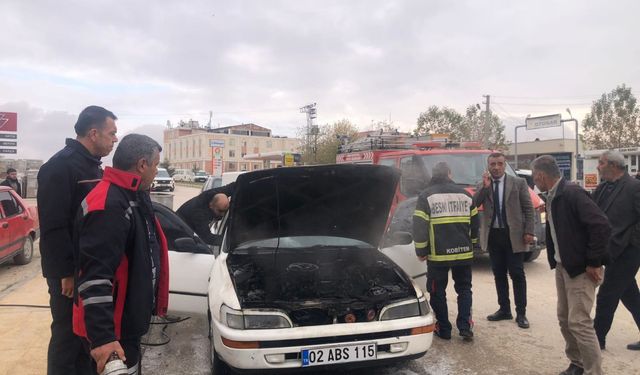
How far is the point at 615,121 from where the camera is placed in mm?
29812

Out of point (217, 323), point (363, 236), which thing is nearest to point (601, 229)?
point (363, 236)

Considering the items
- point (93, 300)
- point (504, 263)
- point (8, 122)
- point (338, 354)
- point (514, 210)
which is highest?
point (8, 122)

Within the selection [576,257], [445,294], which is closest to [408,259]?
[445,294]

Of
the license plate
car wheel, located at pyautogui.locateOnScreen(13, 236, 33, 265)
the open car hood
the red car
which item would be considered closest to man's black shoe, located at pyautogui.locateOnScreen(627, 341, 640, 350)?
the open car hood

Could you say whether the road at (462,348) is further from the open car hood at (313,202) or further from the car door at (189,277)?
the open car hood at (313,202)

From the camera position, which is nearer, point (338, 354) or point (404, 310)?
point (338, 354)

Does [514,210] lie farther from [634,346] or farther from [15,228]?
[15,228]

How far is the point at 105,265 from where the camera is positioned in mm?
2066

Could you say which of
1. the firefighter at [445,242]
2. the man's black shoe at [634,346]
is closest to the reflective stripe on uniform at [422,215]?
the firefighter at [445,242]

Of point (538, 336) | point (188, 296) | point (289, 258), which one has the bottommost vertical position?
point (538, 336)

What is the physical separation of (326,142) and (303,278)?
3831 cm

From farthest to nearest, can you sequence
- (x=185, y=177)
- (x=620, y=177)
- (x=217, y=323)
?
(x=185, y=177), (x=620, y=177), (x=217, y=323)

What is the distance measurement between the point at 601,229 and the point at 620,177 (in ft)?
3.55

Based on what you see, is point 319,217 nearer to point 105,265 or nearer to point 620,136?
point 105,265
